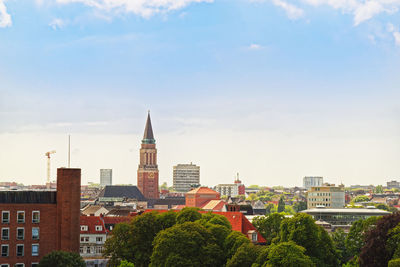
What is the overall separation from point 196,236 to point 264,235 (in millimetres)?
46350

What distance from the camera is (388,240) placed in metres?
90.4

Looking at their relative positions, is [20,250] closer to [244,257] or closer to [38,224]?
[38,224]

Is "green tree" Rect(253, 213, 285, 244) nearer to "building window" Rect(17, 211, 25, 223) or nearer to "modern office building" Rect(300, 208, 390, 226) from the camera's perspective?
"modern office building" Rect(300, 208, 390, 226)

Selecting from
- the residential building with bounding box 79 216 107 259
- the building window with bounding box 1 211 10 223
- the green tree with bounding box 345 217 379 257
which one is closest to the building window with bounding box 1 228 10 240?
the building window with bounding box 1 211 10 223

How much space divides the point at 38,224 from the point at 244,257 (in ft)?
103

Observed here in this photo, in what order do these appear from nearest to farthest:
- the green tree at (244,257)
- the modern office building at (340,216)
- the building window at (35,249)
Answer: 1. the green tree at (244,257)
2. the building window at (35,249)
3. the modern office building at (340,216)

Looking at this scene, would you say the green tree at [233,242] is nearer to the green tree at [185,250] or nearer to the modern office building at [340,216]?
the green tree at [185,250]

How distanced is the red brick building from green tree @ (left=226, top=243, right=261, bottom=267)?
24.8m

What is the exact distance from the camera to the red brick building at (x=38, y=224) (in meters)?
104

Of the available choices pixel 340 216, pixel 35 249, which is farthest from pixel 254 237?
pixel 340 216

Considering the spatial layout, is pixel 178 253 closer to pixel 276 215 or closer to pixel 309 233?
pixel 309 233

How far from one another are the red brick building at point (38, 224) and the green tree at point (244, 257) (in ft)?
81.4

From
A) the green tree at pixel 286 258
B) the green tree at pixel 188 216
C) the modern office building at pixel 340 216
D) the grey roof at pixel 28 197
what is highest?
the grey roof at pixel 28 197

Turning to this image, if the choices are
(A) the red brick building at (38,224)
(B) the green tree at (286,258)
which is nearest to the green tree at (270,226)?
(A) the red brick building at (38,224)
